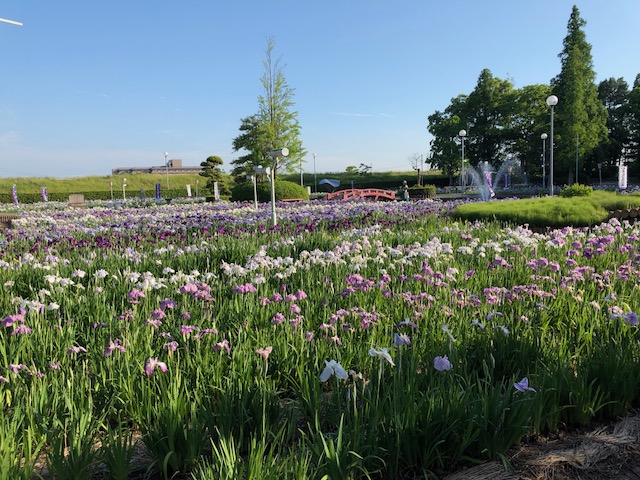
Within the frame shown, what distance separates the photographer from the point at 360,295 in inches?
154

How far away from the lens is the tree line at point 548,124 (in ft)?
140

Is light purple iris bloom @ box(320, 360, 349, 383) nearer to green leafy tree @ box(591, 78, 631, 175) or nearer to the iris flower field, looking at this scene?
the iris flower field

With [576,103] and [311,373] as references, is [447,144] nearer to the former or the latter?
[576,103]

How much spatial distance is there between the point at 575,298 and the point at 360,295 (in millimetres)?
1677

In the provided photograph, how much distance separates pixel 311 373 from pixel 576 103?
158ft

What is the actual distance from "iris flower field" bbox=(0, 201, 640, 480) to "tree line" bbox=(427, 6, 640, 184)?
146 ft

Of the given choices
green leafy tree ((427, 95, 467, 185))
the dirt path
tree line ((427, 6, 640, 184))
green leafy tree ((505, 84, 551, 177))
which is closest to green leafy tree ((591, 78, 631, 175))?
tree line ((427, 6, 640, 184))

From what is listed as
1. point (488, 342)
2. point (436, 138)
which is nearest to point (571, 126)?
point (436, 138)

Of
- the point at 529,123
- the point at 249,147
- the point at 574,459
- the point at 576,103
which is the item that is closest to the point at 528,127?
the point at 529,123

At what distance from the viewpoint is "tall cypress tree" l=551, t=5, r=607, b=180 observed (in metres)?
42.0

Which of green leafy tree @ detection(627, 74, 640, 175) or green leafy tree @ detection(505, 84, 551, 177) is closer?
green leafy tree @ detection(505, 84, 551, 177)

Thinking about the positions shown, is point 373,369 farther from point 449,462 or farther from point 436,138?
point 436,138

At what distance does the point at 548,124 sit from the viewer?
48.8 m

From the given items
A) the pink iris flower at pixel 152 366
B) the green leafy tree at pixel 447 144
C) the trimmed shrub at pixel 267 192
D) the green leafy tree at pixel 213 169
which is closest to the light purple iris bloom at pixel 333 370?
the pink iris flower at pixel 152 366
